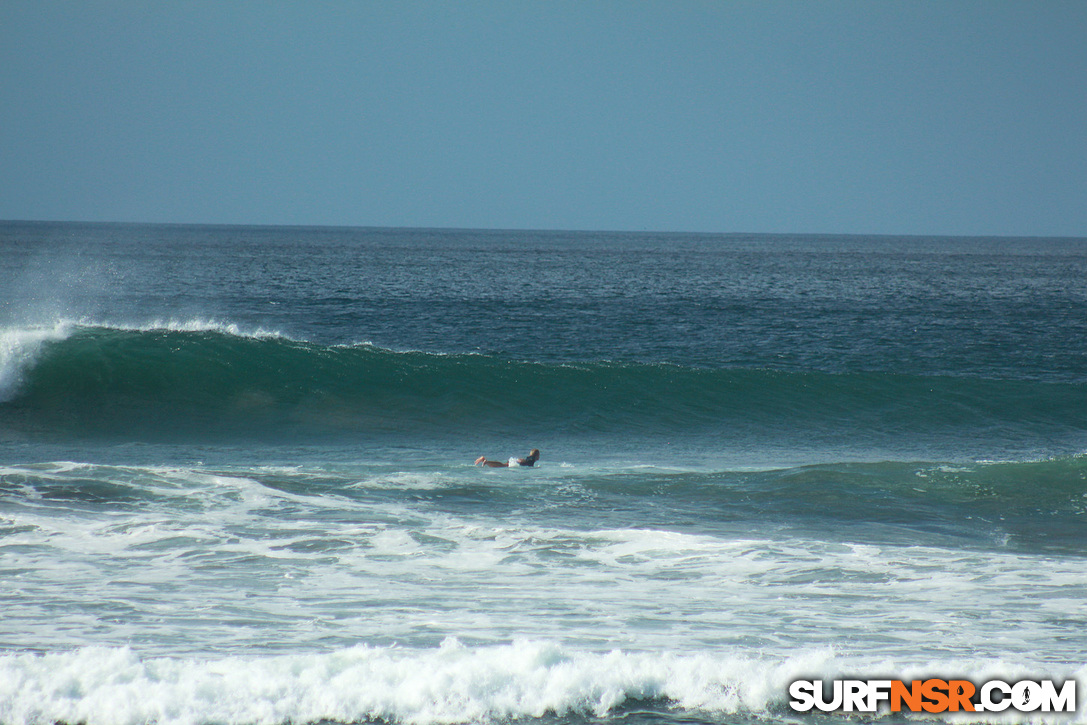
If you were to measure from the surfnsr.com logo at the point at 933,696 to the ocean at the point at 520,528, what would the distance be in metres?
0.09

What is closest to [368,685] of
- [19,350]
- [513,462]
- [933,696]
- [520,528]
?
[933,696]

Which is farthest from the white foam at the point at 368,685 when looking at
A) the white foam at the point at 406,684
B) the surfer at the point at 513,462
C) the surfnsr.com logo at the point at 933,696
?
the surfer at the point at 513,462

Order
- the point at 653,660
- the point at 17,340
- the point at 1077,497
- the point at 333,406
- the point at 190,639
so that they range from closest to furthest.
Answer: the point at 653,660 → the point at 190,639 → the point at 1077,497 → the point at 333,406 → the point at 17,340

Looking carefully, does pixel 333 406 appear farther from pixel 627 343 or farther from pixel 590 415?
pixel 627 343

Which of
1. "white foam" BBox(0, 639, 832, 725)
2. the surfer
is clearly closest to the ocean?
"white foam" BBox(0, 639, 832, 725)

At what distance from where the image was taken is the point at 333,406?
Result: 64.0ft

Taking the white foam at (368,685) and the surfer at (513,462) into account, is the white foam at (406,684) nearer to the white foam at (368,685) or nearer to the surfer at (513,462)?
the white foam at (368,685)

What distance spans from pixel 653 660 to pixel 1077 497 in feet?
31.4

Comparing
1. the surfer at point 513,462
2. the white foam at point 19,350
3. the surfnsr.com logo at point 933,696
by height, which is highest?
the white foam at point 19,350

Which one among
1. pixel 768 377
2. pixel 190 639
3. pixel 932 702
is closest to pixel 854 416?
pixel 768 377

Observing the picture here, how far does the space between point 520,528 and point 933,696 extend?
5.34 metres

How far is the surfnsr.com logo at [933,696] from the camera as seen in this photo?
19.6ft

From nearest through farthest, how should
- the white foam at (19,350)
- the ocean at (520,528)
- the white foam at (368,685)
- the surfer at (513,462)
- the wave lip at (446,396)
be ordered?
the white foam at (368,685) → the ocean at (520,528) → the surfer at (513,462) → the wave lip at (446,396) → the white foam at (19,350)

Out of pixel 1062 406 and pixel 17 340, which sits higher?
pixel 17 340
